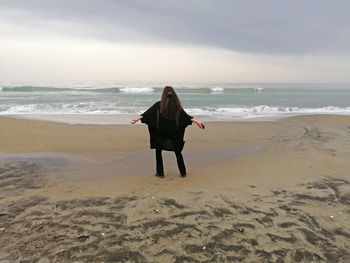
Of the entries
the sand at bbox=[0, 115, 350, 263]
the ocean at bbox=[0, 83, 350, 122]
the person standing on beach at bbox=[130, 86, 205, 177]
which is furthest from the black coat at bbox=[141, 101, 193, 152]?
the ocean at bbox=[0, 83, 350, 122]

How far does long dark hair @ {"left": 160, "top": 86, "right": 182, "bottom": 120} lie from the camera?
4648 mm

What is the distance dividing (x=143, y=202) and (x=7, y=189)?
228cm

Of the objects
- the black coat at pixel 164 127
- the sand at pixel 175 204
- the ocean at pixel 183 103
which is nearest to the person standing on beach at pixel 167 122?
the black coat at pixel 164 127

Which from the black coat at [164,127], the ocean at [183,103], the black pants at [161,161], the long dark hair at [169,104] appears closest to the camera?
the long dark hair at [169,104]

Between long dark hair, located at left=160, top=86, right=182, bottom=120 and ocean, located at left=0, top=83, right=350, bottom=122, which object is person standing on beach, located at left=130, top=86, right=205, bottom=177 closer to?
long dark hair, located at left=160, top=86, right=182, bottom=120

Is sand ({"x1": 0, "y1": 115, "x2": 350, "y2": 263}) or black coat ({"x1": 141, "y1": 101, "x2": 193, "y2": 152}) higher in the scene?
black coat ({"x1": 141, "y1": 101, "x2": 193, "y2": 152})

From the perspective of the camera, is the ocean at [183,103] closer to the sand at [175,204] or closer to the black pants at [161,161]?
the sand at [175,204]

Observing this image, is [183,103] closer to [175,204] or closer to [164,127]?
[164,127]

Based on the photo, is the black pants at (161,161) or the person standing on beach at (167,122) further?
the black pants at (161,161)

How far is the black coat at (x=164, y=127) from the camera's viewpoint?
4.85 metres

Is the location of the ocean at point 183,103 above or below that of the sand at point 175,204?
above

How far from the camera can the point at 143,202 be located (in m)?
3.92

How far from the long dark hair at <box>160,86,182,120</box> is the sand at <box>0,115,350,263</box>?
1.18 metres

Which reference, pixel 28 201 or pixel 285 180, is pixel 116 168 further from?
pixel 285 180
